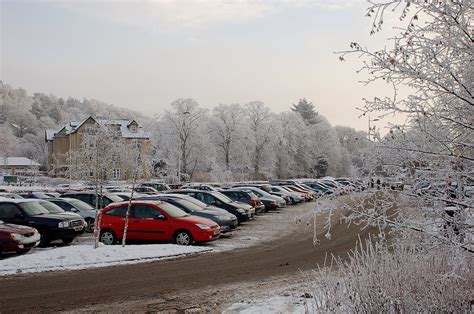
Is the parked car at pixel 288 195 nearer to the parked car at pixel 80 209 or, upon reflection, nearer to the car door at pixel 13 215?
the parked car at pixel 80 209

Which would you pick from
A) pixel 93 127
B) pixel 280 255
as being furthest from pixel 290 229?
pixel 93 127

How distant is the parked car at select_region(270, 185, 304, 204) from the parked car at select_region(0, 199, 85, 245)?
2201 cm

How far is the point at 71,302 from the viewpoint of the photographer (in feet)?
29.3

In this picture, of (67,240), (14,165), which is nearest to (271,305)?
(67,240)

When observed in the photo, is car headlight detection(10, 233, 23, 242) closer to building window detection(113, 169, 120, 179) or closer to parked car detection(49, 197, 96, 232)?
building window detection(113, 169, 120, 179)

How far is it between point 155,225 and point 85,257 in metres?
3.49

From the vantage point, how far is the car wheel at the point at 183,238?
1614 cm

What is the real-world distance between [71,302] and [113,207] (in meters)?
8.48

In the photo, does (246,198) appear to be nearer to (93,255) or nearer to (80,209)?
(80,209)

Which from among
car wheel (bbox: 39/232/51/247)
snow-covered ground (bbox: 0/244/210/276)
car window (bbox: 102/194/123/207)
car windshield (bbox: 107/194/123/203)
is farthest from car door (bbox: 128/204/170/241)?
car windshield (bbox: 107/194/123/203)

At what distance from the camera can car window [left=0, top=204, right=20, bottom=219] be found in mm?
16922

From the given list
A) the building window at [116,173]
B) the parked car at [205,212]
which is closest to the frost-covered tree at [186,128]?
the parked car at [205,212]

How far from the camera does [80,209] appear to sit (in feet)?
69.9

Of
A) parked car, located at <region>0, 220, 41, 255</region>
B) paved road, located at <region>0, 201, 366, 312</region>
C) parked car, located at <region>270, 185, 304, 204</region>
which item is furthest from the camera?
parked car, located at <region>270, 185, 304, 204</region>
